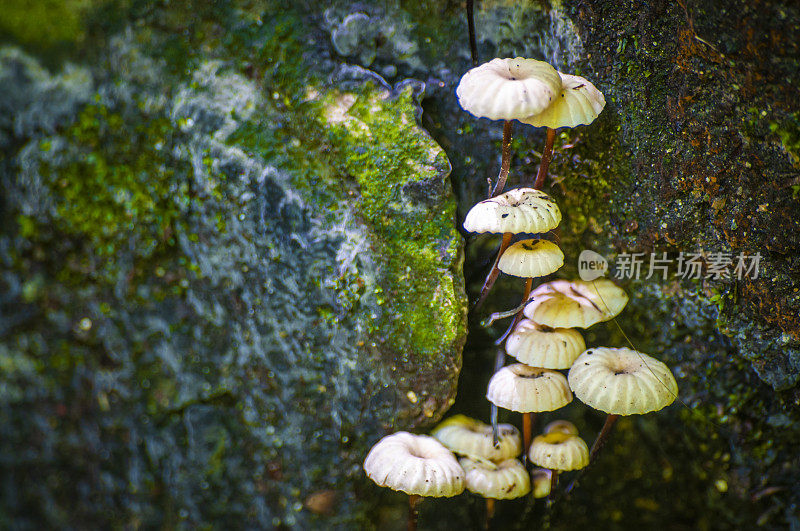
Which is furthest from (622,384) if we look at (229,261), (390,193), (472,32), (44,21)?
(44,21)

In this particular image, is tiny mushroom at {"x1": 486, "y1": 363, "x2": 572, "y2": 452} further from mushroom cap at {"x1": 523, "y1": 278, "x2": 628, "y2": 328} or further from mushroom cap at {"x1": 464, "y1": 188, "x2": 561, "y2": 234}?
mushroom cap at {"x1": 464, "y1": 188, "x2": 561, "y2": 234}

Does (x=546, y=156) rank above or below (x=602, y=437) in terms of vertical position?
above

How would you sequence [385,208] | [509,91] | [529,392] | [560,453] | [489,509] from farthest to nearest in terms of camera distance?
[489,509]
[385,208]
[560,453]
[529,392]
[509,91]

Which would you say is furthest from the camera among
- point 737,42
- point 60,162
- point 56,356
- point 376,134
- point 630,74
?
point 56,356

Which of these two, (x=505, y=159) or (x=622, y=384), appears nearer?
(x=622, y=384)

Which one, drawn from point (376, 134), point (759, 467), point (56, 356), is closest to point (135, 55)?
point (376, 134)

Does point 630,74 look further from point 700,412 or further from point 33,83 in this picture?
point 33,83

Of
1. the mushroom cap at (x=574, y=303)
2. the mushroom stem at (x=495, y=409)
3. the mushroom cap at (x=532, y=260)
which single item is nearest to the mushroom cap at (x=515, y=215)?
the mushroom cap at (x=532, y=260)

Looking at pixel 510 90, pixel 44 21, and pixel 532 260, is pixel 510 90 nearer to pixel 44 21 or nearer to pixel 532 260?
pixel 532 260

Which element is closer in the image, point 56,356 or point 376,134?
point 376,134
